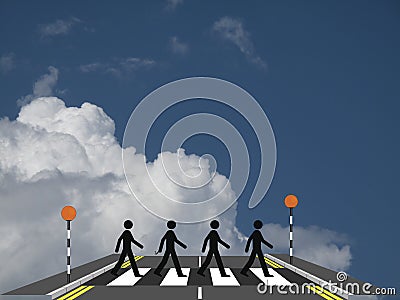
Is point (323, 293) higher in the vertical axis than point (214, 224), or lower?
lower

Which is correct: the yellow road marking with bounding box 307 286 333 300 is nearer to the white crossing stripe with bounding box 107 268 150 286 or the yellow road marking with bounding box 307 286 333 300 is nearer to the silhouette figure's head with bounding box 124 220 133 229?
the white crossing stripe with bounding box 107 268 150 286

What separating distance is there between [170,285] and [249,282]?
245 centimetres

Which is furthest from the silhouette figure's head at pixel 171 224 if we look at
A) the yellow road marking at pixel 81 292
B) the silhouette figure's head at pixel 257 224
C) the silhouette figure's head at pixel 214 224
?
the yellow road marking at pixel 81 292

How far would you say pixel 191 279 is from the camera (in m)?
19.9

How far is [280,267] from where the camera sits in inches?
956

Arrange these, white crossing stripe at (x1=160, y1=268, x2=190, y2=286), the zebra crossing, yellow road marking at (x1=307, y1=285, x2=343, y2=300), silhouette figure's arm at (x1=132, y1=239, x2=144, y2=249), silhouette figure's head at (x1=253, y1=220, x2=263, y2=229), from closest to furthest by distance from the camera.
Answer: yellow road marking at (x1=307, y1=285, x2=343, y2=300) → white crossing stripe at (x1=160, y1=268, x2=190, y2=286) → the zebra crossing → silhouette figure's head at (x1=253, y1=220, x2=263, y2=229) → silhouette figure's arm at (x1=132, y1=239, x2=144, y2=249)

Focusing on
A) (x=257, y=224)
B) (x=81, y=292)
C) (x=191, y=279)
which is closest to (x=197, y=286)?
(x=191, y=279)

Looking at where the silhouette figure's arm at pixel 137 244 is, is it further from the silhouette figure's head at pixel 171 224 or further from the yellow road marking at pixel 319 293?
the yellow road marking at pixel 319 293

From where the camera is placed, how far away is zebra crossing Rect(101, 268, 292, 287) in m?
18.8

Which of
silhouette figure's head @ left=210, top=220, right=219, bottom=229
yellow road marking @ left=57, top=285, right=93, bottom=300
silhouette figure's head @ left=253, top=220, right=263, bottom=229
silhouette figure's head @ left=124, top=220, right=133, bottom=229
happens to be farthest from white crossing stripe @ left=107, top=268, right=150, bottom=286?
silhouette figure's head @ left=253, top=220, right=263, bottom=229

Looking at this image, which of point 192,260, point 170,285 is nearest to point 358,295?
point 170,285

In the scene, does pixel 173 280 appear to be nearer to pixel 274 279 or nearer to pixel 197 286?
pixel 197 286

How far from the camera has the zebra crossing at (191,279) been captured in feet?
61.7

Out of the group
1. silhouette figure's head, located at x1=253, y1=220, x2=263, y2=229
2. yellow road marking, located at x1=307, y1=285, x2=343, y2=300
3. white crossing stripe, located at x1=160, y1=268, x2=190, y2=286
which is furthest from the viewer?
silhouette figure's head, located at x1=253, y1=220, x2=263, y2=229
